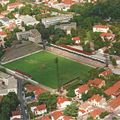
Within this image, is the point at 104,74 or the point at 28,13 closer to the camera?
the point at 104,74

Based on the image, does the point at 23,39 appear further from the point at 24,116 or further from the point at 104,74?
the point at 24,116

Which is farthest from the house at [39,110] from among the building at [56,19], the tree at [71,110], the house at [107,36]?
the building at [56,19]

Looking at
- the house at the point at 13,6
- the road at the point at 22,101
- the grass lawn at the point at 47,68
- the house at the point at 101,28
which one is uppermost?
the house at the point at 13,6

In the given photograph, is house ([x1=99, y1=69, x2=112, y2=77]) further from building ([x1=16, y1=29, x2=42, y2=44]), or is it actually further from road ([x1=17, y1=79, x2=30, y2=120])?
building ([x1=16, y1=29, x2=42, y2=44])

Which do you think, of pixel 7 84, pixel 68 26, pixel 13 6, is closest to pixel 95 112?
pixel 7 84

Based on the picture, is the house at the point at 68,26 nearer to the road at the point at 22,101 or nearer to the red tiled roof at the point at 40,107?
the road at the point at 22,101

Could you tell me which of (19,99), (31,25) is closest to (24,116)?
(19,99)
